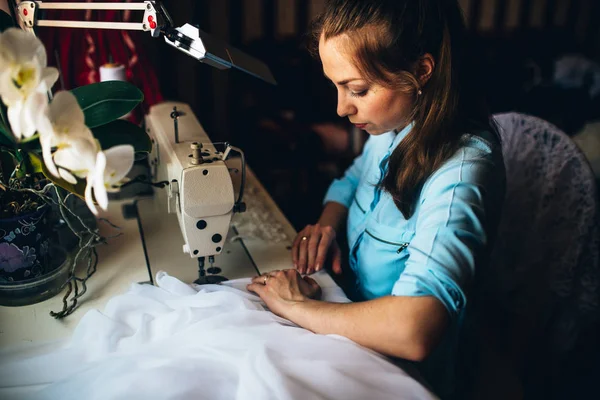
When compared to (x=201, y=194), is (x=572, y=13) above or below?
above

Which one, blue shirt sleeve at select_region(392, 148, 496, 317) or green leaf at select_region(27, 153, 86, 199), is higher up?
green leaf at select_region(27, 153, 86, 199)

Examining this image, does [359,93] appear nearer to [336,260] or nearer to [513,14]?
[336,260]

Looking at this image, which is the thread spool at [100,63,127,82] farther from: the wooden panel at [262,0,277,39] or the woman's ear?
the wooden panel at [262,0,277,39]

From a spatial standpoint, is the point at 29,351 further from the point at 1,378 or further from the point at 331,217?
the point at 331,217

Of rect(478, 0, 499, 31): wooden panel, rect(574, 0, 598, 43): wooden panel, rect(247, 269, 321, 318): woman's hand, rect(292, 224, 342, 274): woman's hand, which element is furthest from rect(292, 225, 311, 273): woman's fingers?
rect(574, 0, 598, 43): wooden panel

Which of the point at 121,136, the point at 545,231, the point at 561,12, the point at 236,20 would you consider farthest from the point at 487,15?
the point at 121,136

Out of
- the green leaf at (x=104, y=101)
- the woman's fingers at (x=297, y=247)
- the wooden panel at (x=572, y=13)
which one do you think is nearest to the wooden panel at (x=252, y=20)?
the woman's fingers at (x=297, y=247)

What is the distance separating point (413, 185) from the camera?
1.13 metres

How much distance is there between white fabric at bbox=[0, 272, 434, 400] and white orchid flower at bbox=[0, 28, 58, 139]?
40cm

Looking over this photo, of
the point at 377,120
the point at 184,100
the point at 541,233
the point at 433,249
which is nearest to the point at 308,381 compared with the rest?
the point at 433,249

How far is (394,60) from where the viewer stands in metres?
1.06

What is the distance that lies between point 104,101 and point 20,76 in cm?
22

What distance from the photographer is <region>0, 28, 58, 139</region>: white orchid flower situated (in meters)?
0.75

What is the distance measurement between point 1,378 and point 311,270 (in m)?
0.65
